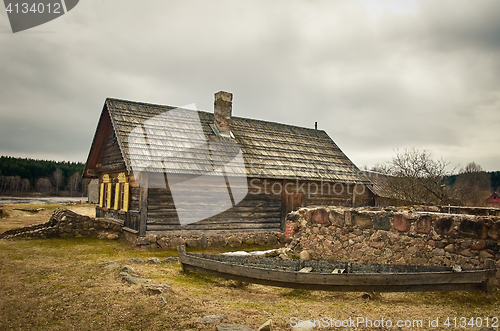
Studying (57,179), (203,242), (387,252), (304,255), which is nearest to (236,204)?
(203,242)

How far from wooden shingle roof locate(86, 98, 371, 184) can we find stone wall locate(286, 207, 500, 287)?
525cm

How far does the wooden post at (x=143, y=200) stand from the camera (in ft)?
36.1

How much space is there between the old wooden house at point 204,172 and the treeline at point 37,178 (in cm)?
6321

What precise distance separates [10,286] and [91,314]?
2535mm

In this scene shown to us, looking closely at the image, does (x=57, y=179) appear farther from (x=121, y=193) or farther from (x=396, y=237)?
(x=396, y=237)

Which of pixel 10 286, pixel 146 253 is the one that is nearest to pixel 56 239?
pixel 146 253

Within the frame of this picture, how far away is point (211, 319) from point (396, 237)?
4.18 m

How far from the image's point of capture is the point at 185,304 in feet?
15.8

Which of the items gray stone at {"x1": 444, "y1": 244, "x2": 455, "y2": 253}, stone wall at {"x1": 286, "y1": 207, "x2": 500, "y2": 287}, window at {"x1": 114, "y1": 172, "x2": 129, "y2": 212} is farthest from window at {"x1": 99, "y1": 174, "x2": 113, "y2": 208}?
gray stone at {"x1": 444, "y1": 244, "x2": 455, "y2": 253}

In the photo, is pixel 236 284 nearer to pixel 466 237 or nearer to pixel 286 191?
pixel 466 237

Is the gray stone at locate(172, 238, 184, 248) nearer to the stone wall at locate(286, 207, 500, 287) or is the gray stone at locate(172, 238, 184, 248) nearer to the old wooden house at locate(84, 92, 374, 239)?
the old wooden house at locate(84, 92, 374, 239)

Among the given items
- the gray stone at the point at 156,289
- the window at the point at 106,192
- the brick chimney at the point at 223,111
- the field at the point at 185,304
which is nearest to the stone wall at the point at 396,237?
the field at the point at 185,304

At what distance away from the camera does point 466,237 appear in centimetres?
547

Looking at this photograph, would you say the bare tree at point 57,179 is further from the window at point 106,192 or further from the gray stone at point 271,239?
→ the gray stone at point 271,239
